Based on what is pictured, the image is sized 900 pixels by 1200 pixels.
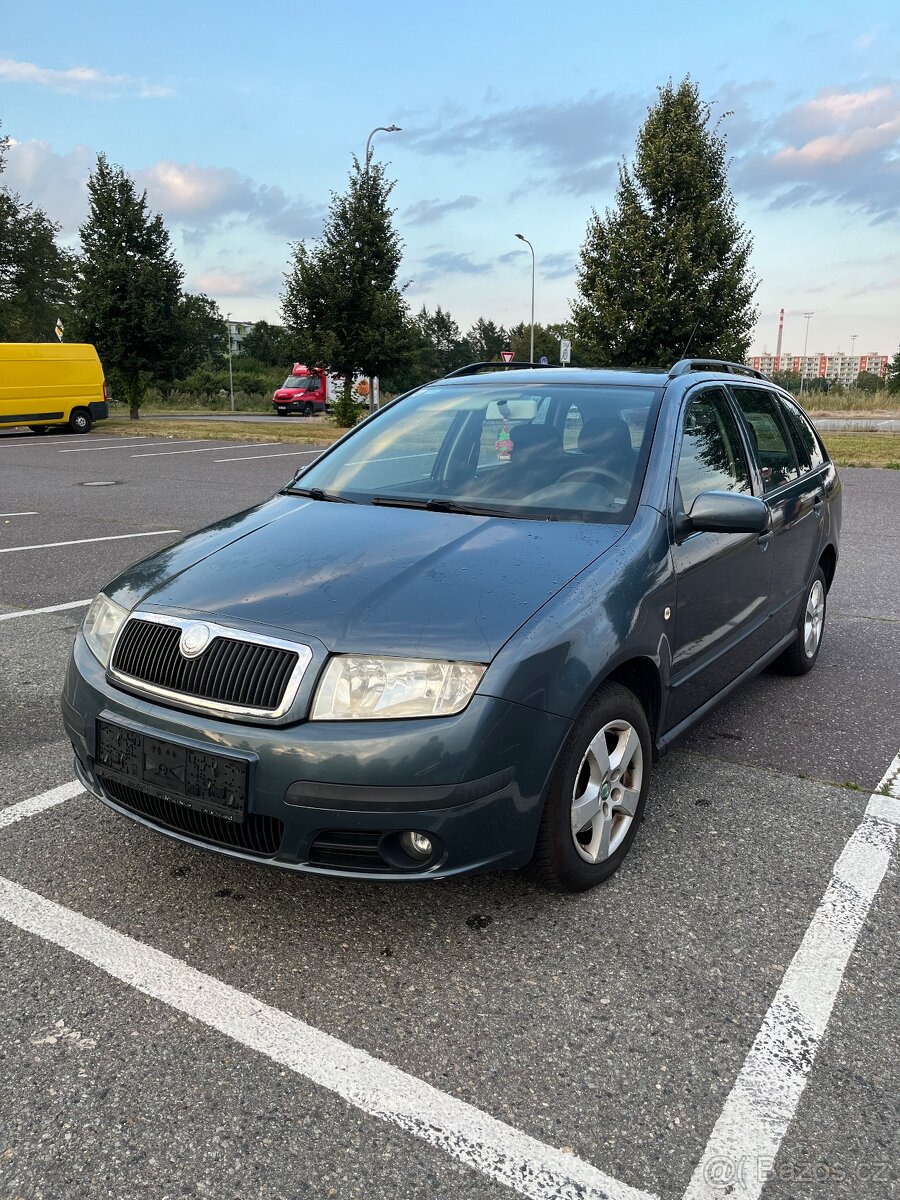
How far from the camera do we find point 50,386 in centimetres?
2525

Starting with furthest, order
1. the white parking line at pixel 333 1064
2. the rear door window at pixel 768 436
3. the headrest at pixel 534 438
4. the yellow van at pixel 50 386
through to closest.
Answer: the yellow van at pixel 50 386 → the rear door window at pixel 768 436 → the headrest at pixel 534 438 → the white parking line at pixel 333 1064

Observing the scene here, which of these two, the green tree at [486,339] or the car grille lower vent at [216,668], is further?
the green tree at [486,339]

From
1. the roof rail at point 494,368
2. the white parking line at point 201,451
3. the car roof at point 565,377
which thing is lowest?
the white parking line at point 201,451

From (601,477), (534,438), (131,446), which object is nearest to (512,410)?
(534,438)

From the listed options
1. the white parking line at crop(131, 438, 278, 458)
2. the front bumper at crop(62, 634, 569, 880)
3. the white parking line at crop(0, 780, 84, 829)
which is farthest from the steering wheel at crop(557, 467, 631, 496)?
the white parking line at crop(131, 438, 278, 458)

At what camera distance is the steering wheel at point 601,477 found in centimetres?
323

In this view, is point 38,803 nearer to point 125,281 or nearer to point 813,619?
point 813,619

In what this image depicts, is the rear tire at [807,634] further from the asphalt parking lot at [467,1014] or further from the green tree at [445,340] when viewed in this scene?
Answer: the green tree at [445,340]

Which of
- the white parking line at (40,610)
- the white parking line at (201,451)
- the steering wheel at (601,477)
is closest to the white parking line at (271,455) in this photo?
the white parking line at (201,451)

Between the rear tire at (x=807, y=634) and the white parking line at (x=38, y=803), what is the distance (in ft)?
11.0

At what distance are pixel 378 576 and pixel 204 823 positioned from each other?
82cm

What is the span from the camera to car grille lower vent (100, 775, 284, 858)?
2406 mm

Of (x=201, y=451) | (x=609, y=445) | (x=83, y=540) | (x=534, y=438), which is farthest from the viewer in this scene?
(x=201, y=451)

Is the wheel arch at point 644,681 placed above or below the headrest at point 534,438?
below
